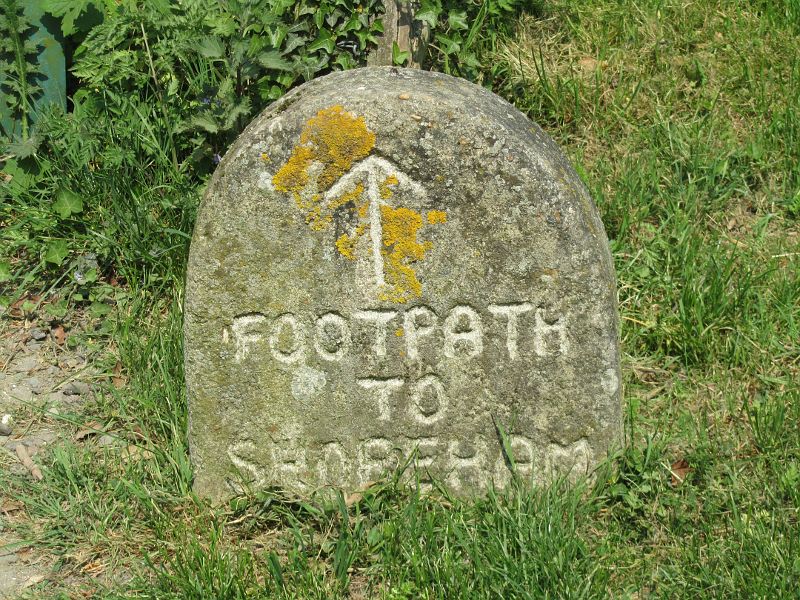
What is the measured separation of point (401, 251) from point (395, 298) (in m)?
0.15

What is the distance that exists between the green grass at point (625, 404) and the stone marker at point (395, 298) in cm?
16

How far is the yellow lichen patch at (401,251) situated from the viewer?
2.90 metres

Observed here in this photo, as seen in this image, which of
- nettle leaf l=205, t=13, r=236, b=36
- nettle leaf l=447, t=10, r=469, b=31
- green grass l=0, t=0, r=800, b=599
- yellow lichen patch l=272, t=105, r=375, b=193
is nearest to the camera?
yellow lichen patch l=272, t=105, r=375, b=193

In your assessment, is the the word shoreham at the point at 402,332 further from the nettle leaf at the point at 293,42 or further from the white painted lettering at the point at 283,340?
the nettle leaf at the point at 293,42

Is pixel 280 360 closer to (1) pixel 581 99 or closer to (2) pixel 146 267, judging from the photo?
(2) pixel 146 267

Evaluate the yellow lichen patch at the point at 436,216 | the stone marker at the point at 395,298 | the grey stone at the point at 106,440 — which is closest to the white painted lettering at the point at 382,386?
the stone marker at the point at 395,298

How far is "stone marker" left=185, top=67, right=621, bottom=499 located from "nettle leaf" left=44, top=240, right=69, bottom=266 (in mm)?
1262

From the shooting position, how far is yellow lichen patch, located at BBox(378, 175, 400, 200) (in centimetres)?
286

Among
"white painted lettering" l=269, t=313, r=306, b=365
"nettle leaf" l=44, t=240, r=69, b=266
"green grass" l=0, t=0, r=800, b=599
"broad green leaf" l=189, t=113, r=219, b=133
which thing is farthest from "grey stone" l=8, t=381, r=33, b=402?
"white painted lettering" l=269, t=313, r=306, b=365

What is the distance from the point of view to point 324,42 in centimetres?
409

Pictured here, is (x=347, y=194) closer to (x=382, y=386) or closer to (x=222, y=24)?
(x=382, y=386)

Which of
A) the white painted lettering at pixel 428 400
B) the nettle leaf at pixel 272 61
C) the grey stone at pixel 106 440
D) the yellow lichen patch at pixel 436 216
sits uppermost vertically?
the nettle leaf at pixel 272 61

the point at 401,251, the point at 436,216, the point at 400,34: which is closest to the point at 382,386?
the point at 401,251

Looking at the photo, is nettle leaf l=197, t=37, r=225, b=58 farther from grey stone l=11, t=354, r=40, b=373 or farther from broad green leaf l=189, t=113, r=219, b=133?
grey stone l=11, t=354, r=40, b=373
